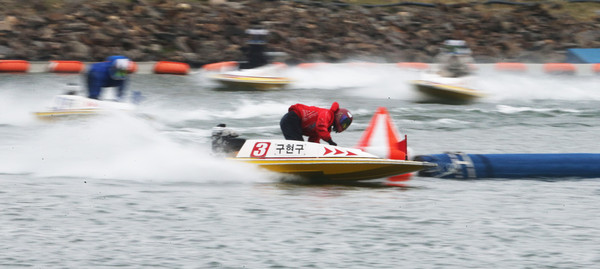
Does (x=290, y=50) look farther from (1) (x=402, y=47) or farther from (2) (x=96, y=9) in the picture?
(2) (x=96, y=9)

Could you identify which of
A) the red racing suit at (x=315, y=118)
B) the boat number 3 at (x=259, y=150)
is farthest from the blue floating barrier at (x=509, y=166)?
the boat number 3 at (x=259, y=150)

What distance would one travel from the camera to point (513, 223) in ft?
32.7

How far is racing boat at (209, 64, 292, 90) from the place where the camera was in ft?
75.1

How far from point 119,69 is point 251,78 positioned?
23.8 feet

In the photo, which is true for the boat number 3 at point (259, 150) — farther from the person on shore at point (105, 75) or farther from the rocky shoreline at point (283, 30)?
the rocky shoreline at point (283, 30)

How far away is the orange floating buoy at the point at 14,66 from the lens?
24.9m

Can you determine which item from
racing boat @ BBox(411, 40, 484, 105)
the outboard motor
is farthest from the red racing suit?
racing boat @ BBox(411, 40, 484, 105)

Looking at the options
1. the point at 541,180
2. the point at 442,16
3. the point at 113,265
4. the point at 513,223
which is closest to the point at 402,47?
the point at 442,16

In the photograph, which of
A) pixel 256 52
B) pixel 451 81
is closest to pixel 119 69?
pixel 256 52

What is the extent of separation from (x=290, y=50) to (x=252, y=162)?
18.5 meters

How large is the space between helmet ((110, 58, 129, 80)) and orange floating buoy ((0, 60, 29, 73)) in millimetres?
9937

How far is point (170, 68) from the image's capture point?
26219mm

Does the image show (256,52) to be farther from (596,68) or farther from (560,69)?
(596,68)

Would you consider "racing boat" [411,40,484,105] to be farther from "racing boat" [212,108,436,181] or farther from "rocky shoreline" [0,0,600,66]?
"racing boat" [212,108,436,181]
